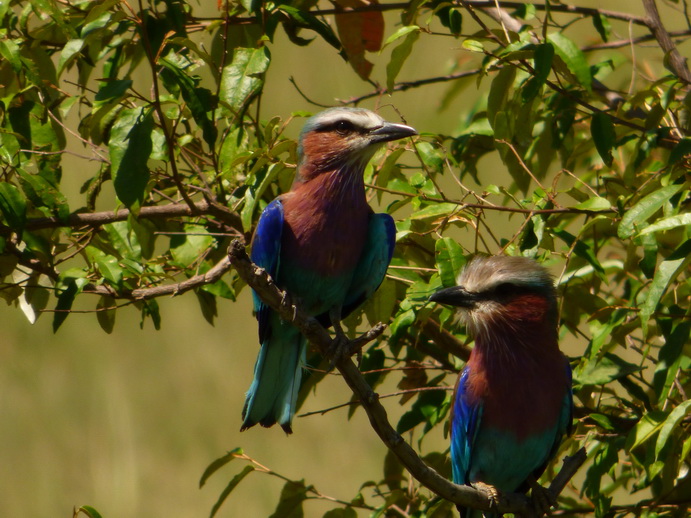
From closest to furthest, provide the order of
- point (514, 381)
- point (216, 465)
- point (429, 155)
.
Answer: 1. point (514, 381)
2. point (429, 155)
3. point (216, 465)

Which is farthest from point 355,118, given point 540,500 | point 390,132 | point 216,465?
point 540,500

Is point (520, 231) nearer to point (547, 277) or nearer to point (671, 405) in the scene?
point (547, 277)

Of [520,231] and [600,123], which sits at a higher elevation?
[600,123]

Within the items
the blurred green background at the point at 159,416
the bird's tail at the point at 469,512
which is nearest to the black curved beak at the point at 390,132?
the bird's tail at the point at 469,512

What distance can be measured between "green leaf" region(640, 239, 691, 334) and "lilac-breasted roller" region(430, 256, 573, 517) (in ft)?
1.94

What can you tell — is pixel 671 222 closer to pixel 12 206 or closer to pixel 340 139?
pixel 340 139

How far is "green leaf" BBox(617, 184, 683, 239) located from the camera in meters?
2.85

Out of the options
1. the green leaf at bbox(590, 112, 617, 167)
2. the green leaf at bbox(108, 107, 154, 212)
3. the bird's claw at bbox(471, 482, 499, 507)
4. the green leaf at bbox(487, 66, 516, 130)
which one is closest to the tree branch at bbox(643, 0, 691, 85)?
the green leaf at bbox(590, 112, 617, 167)

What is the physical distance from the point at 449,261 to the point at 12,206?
4.49 ft

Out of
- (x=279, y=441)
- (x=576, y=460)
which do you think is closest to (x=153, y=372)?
(x=279, y=441)

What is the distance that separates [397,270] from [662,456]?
108 cm

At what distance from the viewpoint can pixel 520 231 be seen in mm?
3299

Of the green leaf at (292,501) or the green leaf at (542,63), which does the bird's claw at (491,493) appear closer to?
the green leaf at (292,501)

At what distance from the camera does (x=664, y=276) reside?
276cm
